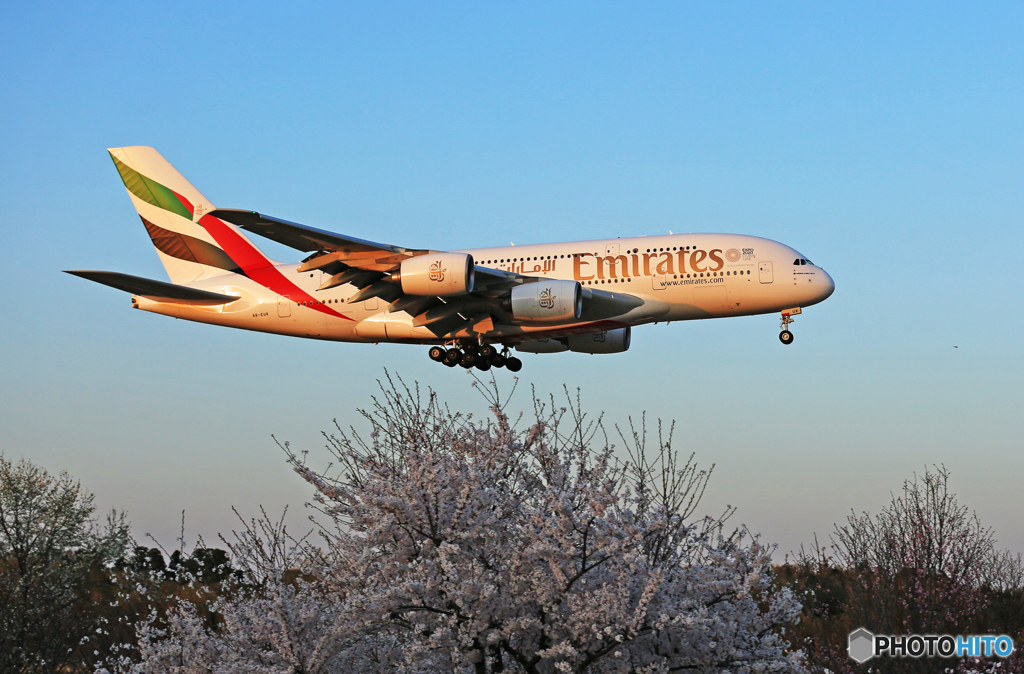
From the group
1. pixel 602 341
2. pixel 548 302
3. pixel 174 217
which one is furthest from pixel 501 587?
pixel 174 217

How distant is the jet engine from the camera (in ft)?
92.7

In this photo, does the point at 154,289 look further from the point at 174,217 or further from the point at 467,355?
the point at 467,355

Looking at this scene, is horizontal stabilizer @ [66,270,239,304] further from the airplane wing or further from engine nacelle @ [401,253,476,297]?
engine nacelle @ [401,253,476,297]

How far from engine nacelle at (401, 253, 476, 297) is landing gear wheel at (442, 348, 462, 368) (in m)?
4.29

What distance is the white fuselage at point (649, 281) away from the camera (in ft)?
94.3

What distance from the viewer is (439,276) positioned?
2831 centimetres

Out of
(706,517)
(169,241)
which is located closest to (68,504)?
(169,241)


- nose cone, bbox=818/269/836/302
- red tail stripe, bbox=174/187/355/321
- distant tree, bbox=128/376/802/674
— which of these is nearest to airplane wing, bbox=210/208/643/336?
red tail stripe, bbox=174/187/355/321

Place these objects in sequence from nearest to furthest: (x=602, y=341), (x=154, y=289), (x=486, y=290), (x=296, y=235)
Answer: (x=296, y=235) < (x=486, y=290) < (x=154, y=289) < (x=602, y=341)

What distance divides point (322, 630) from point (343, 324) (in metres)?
19.4

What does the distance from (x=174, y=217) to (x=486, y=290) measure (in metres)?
15.5

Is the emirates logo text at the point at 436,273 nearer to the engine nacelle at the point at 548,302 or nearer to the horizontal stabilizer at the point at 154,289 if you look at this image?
the engine nacelle at the point at 548,302

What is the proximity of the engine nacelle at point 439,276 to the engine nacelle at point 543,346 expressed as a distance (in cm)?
645

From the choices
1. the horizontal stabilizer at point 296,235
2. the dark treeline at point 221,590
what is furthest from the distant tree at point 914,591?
the horizontal stabilizer at point 296,235
